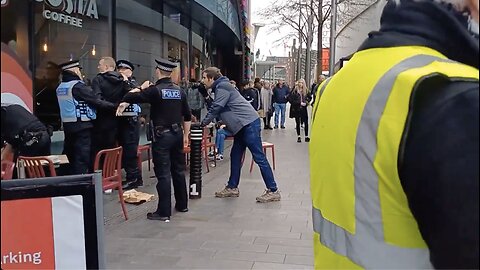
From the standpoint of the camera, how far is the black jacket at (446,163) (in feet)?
3.21

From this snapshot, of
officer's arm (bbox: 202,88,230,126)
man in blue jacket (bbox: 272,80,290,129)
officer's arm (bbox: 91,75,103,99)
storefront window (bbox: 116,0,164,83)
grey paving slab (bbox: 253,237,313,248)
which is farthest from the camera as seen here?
man in blue jacket (bbox: 272,80,290,129)

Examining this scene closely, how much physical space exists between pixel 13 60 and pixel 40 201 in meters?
1.28

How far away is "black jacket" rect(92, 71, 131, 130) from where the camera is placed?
297 inches

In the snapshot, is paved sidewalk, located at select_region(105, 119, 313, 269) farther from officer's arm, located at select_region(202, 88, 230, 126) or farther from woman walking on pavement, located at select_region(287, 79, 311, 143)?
woman walking on pavement, located at select_region(287, 79, 311, 143)

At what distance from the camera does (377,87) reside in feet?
3.99

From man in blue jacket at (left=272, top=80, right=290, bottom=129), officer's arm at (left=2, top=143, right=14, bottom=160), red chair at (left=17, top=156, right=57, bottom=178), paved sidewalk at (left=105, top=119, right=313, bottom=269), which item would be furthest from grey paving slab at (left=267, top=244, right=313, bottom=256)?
man in blue jacket at (left=272, top=80, right=290, bottom=129)

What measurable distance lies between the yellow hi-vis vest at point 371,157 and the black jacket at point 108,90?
643cm

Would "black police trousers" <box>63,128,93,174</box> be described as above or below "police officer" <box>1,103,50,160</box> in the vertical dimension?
below

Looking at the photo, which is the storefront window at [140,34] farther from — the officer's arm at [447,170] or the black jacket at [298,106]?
the officer's arm at [447,170]

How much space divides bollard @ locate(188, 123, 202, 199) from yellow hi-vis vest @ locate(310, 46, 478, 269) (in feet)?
19.7

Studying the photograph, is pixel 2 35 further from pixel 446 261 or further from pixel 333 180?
pixel 446 261

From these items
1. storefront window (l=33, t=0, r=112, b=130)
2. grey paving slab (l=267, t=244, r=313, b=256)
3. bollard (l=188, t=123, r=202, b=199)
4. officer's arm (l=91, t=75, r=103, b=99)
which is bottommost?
grey paving slab (l=267, t=244, r=313, b=256)

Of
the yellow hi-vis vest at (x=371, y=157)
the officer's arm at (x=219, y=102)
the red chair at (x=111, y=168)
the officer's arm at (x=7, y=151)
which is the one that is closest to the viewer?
the yellow hi-vis vest at (x=371, y=157)

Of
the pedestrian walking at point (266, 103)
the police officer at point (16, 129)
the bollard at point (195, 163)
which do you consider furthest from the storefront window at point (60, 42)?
the pedestrian walking at point (266, 103)
